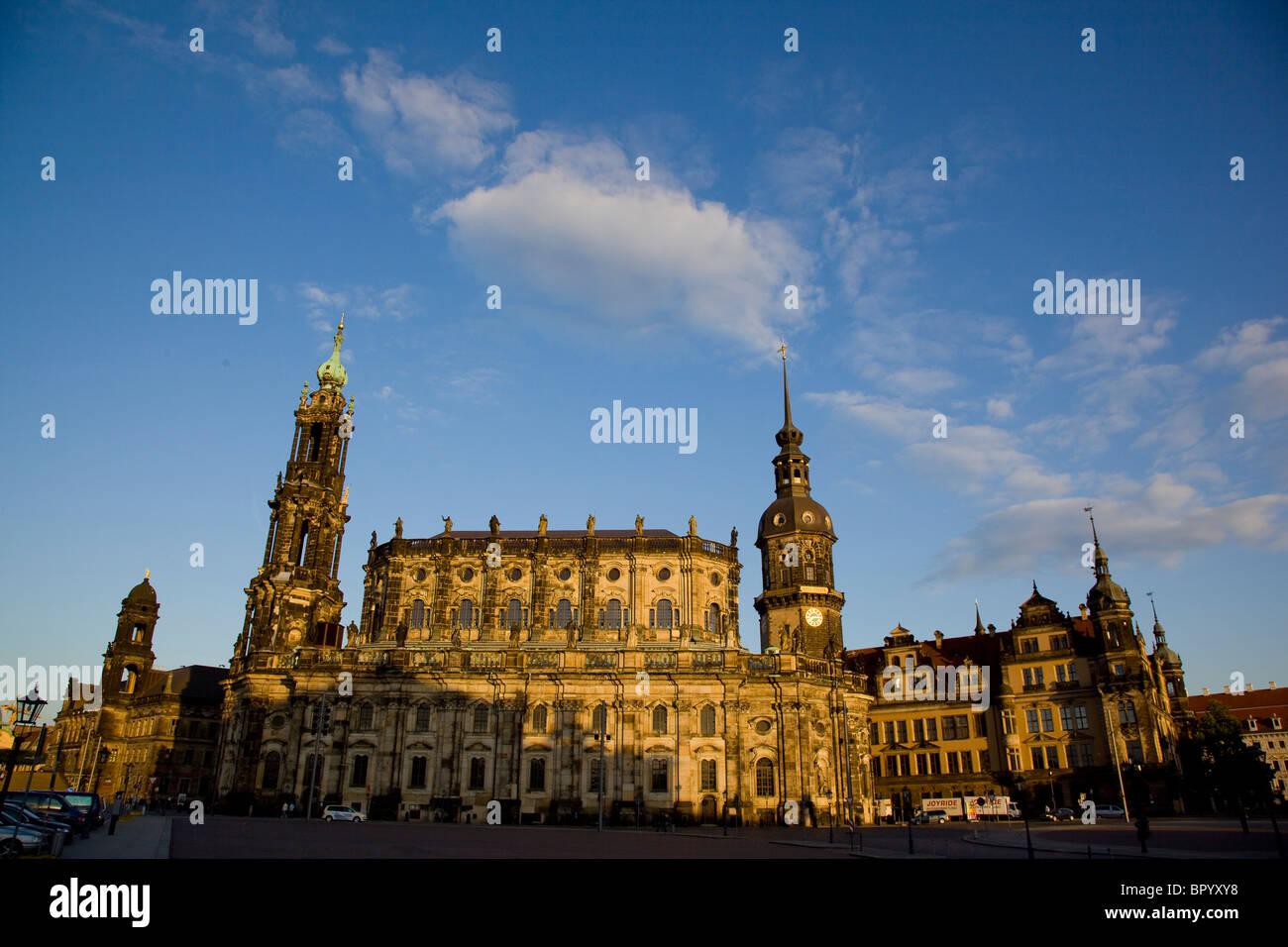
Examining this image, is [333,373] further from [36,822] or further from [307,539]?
[36,822]

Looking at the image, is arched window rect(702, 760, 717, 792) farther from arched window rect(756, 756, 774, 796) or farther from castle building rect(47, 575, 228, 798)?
castle building rect(47, 575, 228, 798)

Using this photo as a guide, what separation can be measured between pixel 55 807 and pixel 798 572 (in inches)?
1964

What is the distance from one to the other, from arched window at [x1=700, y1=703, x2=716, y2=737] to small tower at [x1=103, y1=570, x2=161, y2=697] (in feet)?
254

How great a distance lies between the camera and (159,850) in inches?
883

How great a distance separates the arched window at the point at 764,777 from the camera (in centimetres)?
5134

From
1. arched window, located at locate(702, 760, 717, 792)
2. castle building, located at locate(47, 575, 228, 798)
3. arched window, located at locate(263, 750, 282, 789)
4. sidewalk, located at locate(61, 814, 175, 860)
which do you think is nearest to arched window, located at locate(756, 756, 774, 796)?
arched window, located at locate(702, 760, 717, 792)

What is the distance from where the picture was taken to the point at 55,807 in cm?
3016

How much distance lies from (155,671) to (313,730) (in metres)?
56.1

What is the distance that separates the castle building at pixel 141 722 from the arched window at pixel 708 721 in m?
61.4
